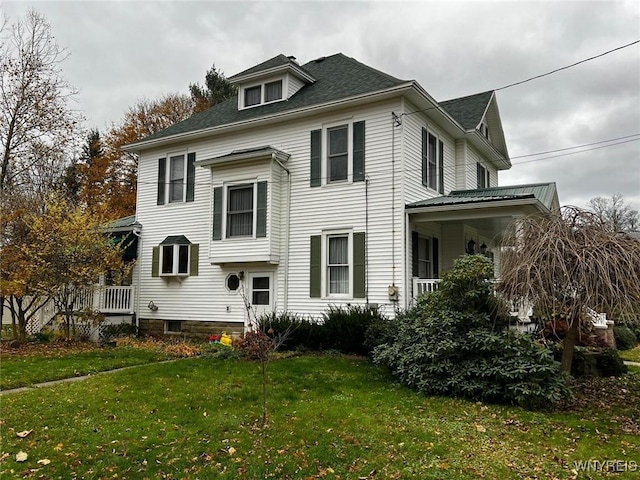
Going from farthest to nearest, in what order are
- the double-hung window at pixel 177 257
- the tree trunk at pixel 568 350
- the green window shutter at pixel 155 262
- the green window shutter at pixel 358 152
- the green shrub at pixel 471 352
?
the green window shutter at pixel 155 262 < the double-hung window at pixel 177 257 < the green window shutter at pixel 358 152 < the tree trunk at pixel 568 350 < the green shrub at pixel 471 352

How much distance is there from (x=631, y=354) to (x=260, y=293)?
425 inches

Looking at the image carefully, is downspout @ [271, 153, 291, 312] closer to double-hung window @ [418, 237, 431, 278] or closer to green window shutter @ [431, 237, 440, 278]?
double-hung window @ [418, 237, 431, 278]

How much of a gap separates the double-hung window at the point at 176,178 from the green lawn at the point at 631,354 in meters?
13.2

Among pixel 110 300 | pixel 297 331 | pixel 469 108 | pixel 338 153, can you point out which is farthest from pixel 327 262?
pixel 469 108

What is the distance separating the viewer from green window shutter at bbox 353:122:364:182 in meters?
12.6

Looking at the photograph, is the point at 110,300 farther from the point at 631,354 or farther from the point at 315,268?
the point at 631,354

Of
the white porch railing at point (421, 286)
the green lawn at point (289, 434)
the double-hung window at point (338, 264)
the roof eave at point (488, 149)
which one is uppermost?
the roof eave at point (488, 149)

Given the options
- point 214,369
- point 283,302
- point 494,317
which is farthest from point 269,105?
point 494,317

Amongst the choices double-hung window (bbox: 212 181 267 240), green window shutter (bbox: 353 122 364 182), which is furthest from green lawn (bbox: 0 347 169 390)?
green window shutter (bbox: 353 122 364 182)

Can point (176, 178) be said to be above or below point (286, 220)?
above

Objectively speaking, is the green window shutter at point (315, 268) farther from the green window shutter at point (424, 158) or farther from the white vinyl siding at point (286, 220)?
the green window shutter at point (424, 158)

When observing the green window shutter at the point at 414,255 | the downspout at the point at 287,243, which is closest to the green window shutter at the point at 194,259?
the downspout at the point at 287,243

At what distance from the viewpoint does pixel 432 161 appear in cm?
1381

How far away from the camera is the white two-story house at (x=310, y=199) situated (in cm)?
1212
